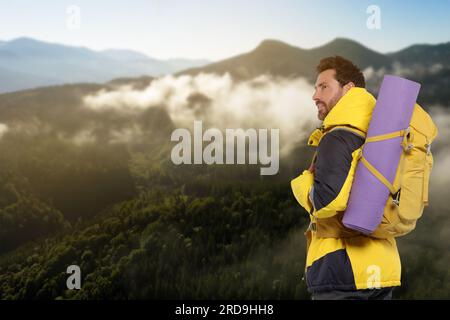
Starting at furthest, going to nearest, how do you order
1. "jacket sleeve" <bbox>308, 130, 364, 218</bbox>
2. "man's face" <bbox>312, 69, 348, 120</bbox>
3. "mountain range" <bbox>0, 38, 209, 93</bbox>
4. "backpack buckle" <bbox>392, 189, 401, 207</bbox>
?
"mountain range" <bbox>0, 38, 209, 93</bbox> → "man's face" <bbox>312, 69, 348, 120</bbox> → "backpack buckle" <bbox>392, 189, 401, 207</bbox> → "jacket sleeve" <bbox>308, 130, 364, 218</bbox>

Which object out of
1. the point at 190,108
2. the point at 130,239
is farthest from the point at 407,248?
the point at 190,108

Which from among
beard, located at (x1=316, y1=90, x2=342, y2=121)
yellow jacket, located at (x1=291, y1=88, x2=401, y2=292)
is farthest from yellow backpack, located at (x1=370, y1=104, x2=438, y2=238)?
beard, located at (x1=316, y1=90, x2=342, y2=121)

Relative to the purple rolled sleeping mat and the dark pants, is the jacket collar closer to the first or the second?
the purple rolled sleeping mat

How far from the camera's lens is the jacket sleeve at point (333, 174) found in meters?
2.94

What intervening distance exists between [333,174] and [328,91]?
669mm

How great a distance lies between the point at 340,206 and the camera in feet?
9.69

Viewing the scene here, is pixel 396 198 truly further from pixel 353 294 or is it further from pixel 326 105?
pixel 326 105

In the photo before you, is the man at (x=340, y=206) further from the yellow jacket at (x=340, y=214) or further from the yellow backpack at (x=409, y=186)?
the yellow backpack at (x=409, y=186)

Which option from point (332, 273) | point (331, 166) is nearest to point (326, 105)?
point (331, 166)

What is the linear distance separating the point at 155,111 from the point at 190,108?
9174mm

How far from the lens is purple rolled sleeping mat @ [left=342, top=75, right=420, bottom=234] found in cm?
299

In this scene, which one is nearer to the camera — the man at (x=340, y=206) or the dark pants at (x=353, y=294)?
the man at (x=340, y=206)

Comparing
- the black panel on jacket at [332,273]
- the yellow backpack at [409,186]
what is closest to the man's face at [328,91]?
the yellow backpack at [409,186]

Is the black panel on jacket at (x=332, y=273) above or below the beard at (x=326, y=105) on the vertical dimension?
below
